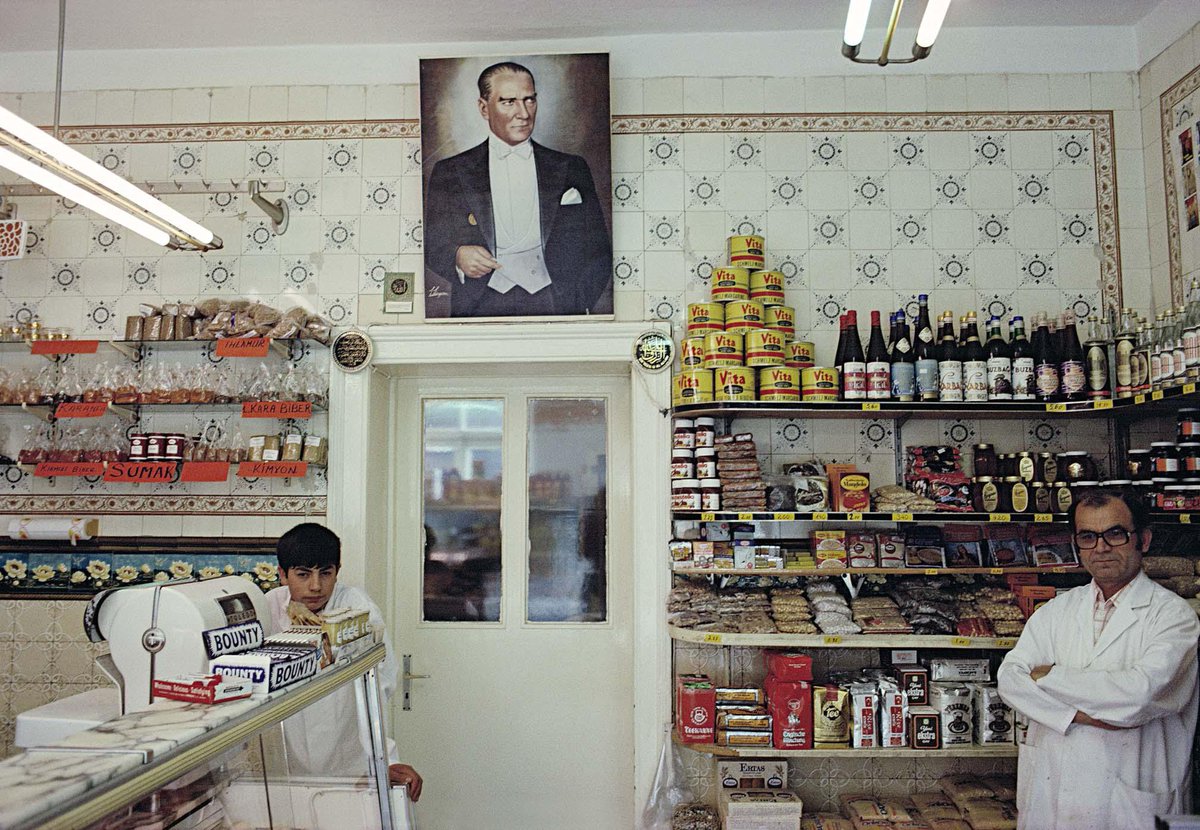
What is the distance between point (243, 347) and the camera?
12.3 ft

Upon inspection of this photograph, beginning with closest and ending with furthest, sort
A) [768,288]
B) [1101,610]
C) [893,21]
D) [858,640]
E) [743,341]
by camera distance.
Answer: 1. [893,21]
2. [1101,610]
3. [858,640]
4. [743,341]
5. [768,288]

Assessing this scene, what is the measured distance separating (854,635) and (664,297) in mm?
1621

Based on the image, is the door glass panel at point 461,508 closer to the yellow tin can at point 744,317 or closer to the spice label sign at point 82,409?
the yellow tin can at point 744,317

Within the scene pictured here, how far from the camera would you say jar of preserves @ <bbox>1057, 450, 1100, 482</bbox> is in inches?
143

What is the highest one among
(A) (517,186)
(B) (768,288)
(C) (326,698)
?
(A) (517,186)

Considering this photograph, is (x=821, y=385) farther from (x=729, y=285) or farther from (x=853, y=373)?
(x=729, y=285)

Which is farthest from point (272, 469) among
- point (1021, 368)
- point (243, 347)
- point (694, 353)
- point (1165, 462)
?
point (1165, 462)

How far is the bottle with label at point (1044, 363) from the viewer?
3.62 meters

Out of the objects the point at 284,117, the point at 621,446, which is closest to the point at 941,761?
the point at 621,446

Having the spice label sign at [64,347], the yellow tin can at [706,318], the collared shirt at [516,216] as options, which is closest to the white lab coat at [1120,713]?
the yellow tin can at [706,318]

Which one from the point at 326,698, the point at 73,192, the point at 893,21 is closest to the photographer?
the point at 326,698

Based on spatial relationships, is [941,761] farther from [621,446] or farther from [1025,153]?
[1025,153]

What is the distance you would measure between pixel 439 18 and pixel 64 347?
214 centimetres

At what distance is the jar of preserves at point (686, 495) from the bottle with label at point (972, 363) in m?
1.13
